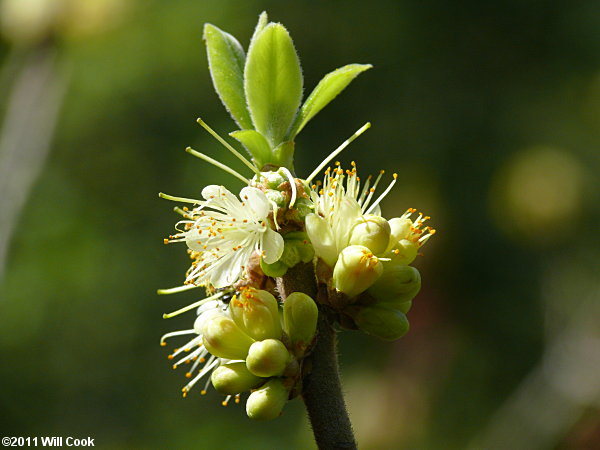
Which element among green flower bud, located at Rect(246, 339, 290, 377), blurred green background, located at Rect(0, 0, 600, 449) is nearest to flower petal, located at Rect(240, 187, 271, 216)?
green flower bud, located at Rect(246, 339, 290, 377)

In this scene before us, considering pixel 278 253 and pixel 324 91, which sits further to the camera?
pixel 324 91

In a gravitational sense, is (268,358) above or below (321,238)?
below

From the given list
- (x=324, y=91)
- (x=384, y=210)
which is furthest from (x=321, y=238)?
(x=384, y=210)

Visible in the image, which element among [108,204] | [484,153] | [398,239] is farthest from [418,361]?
[398,239]

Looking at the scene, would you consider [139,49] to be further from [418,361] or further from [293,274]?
[293,274]

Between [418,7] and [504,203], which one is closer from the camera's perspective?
[504,203]

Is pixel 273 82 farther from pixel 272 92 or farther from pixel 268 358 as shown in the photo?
pixel 268 358

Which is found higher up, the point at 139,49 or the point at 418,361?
the point at 139,49

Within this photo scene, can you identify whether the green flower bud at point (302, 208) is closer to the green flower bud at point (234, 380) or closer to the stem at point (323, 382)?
the stem at point (323, 382)
